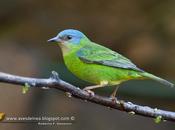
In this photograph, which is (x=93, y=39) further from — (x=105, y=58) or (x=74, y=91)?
(x=74, y=91)

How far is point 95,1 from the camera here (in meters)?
7.63

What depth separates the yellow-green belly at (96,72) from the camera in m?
3.21

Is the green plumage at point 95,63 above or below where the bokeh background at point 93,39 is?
below

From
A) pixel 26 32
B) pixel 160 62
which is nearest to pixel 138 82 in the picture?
pixel 160 62

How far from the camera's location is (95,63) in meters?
3.37

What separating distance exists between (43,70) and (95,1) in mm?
1099

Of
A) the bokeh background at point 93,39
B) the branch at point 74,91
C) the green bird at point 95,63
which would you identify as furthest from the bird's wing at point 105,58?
the bokeh background at point 93,39

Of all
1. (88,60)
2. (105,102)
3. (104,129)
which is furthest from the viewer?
(104,129)

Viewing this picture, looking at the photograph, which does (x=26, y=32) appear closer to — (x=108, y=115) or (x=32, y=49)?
(x=32, y=49)

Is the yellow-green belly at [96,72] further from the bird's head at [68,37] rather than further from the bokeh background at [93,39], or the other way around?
the bokeh background at [93,39]

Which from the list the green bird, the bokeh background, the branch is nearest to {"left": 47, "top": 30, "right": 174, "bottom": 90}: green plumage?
the green bird

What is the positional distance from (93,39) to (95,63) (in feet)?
14.2

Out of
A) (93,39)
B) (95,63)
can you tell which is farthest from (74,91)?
(93,39)

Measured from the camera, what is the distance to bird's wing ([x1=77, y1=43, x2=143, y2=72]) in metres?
3.36
